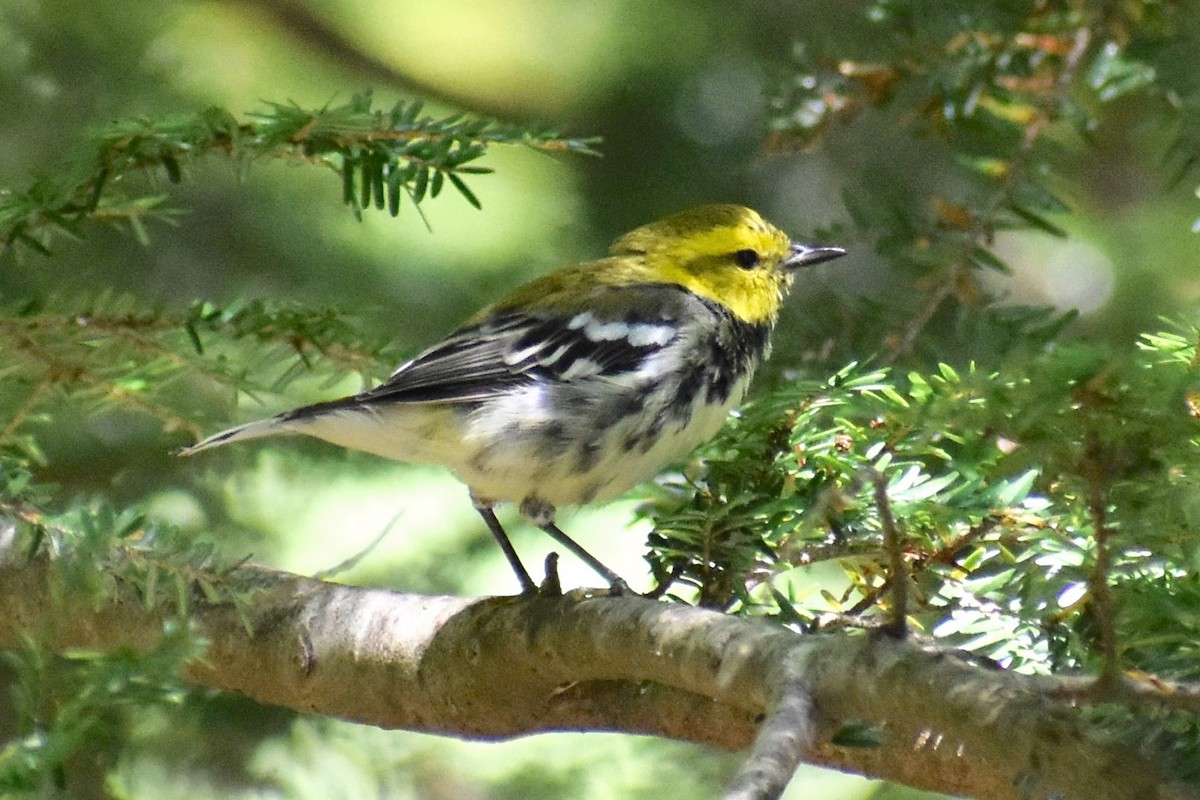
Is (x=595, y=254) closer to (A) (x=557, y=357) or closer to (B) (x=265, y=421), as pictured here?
(A) (x=557, y=357)

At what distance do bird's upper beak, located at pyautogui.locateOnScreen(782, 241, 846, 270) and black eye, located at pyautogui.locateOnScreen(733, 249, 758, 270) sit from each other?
0.17ft

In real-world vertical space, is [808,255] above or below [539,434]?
above

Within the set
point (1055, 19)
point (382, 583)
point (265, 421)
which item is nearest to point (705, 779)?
point (382, 583)

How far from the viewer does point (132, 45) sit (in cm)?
259

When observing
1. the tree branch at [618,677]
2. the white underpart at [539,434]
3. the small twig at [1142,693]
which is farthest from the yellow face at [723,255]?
the small twig at [1142,693]

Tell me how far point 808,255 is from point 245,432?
3.43 ft

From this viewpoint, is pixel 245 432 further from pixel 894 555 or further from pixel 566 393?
pixel 894 555

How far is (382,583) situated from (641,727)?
863mm

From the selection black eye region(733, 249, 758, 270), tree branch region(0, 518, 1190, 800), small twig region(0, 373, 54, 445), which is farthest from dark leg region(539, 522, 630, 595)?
small twig region(0, 373, 54, 445)

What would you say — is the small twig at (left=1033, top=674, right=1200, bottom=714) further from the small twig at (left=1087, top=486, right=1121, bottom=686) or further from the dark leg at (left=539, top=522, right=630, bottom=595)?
the dark leg at (left=539, top=522, right=630, bottom=595)

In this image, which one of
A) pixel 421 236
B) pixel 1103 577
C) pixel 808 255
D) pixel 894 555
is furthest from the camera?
pixel 421 236

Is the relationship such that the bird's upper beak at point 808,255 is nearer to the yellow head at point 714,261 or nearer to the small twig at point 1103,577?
the yellow head at point 714,261

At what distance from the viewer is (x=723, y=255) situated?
2.46 meters

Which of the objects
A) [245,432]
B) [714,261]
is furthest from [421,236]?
[245,432]
